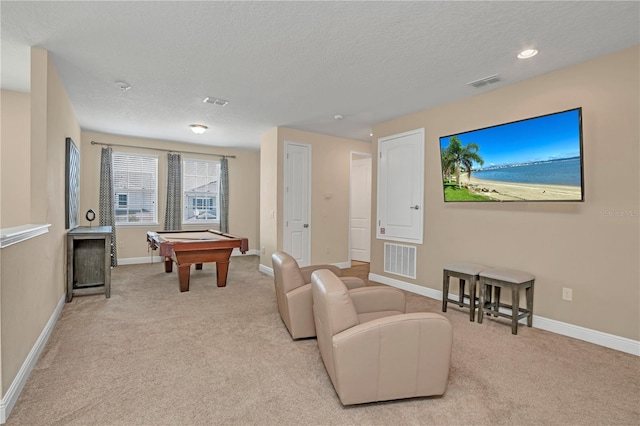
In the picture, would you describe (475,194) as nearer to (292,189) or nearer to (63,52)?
(292,189)

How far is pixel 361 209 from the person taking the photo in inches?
296

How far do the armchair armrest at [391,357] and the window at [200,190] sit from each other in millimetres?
6281

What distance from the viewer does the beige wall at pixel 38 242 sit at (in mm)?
2027

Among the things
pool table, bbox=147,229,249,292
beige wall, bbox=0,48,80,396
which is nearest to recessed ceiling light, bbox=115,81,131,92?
beige wall, bbox=0,48,80,396

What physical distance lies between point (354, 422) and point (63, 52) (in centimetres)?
384

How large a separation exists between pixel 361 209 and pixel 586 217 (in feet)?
15.7

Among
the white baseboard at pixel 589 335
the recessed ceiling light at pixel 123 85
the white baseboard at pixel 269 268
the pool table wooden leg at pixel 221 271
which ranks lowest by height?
the white baseboard at pixel 589 335

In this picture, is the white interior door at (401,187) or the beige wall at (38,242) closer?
the beige wall at (38,242)

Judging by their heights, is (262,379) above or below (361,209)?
below

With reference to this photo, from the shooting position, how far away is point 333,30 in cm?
250

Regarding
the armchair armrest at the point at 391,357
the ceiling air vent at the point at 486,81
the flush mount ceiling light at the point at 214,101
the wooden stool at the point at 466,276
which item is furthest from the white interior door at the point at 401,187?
the armchair armrest at the point at 391,357

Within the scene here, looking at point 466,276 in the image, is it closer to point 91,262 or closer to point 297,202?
point 297,202

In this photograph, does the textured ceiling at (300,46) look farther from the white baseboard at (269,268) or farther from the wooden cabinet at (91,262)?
the white baseboard at (269,268)

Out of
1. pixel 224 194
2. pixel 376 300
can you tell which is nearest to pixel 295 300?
pixel 376 300
